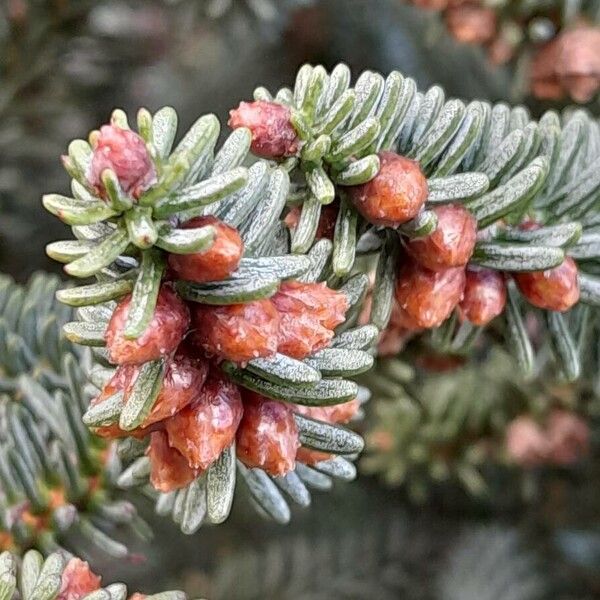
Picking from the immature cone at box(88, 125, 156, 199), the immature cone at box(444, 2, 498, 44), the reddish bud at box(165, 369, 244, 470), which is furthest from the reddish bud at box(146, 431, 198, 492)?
the immature cone at box(444, 2, 498, 44)

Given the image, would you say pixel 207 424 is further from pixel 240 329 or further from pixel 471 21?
pixel 471 21

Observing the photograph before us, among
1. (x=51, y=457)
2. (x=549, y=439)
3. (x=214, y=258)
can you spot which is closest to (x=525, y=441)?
(x=549, y=439)

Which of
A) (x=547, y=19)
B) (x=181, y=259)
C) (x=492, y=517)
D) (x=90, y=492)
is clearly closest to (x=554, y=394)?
(x=492, y=517)

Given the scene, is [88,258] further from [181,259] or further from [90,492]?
[90,492]

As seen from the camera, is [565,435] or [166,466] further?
[565,435]

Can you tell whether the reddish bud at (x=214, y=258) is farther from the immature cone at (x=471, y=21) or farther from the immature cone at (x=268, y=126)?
the immature cone at (x=471, y=21)

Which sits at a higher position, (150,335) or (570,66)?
(570,66)

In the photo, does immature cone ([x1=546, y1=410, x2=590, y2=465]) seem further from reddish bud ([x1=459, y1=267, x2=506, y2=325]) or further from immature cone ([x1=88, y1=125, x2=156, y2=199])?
immature cone ([x1=88, y1=125, x2=156, y2=199])
